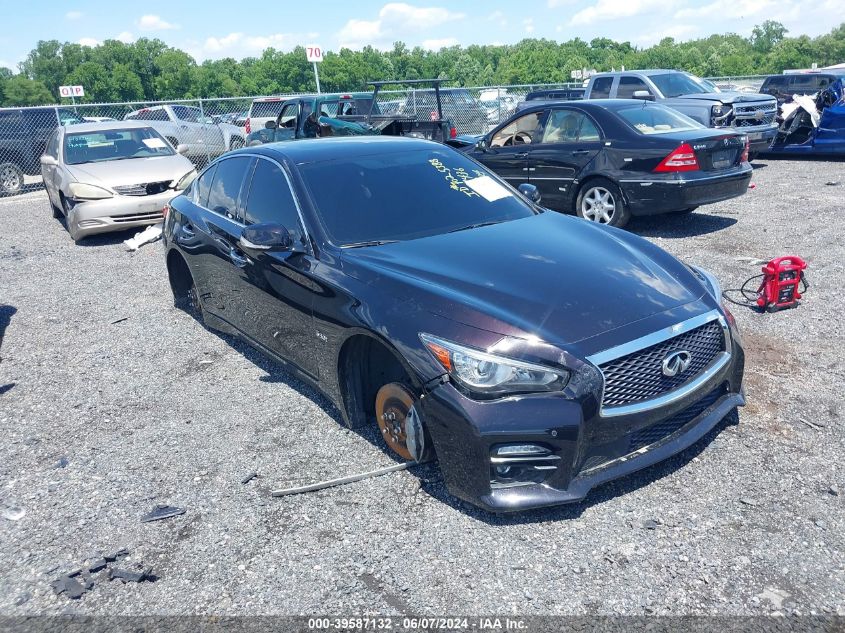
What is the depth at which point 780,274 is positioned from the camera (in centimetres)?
583

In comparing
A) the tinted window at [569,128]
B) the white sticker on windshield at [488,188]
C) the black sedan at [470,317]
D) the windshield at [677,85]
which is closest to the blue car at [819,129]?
the windshield at [677,85]

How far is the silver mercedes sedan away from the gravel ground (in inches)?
193

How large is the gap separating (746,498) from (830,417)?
109cm

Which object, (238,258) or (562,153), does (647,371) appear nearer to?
(238,258)

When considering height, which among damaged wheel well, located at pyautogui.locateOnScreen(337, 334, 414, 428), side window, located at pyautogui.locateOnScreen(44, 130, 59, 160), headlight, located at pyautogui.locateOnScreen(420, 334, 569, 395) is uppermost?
side window, located at pyautogui.locateOnScreen(44, 130, 59, 160)

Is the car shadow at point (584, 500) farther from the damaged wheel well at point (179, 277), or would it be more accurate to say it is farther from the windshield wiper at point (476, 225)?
the damaged wheel well at point (179, 277)

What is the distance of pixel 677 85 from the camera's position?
1462 centimetres

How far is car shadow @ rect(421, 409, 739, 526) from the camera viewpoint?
3414 millimetres

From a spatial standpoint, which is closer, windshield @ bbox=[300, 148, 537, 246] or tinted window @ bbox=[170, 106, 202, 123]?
windshield @ bbox=[300, 148, 537, 246]

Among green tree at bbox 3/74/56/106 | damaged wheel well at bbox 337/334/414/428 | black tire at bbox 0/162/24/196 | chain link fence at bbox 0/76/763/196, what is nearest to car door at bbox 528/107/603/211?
damaged wheel well at bbox 337/334/414/428

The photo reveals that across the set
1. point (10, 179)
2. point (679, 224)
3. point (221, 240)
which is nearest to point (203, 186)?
point (221, 240)

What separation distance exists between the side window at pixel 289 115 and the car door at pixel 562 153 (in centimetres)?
668

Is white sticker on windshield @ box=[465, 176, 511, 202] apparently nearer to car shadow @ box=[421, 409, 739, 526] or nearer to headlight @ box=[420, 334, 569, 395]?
headlight @ box=[420, 334, 569, 395]

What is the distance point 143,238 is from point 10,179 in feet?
29.1
